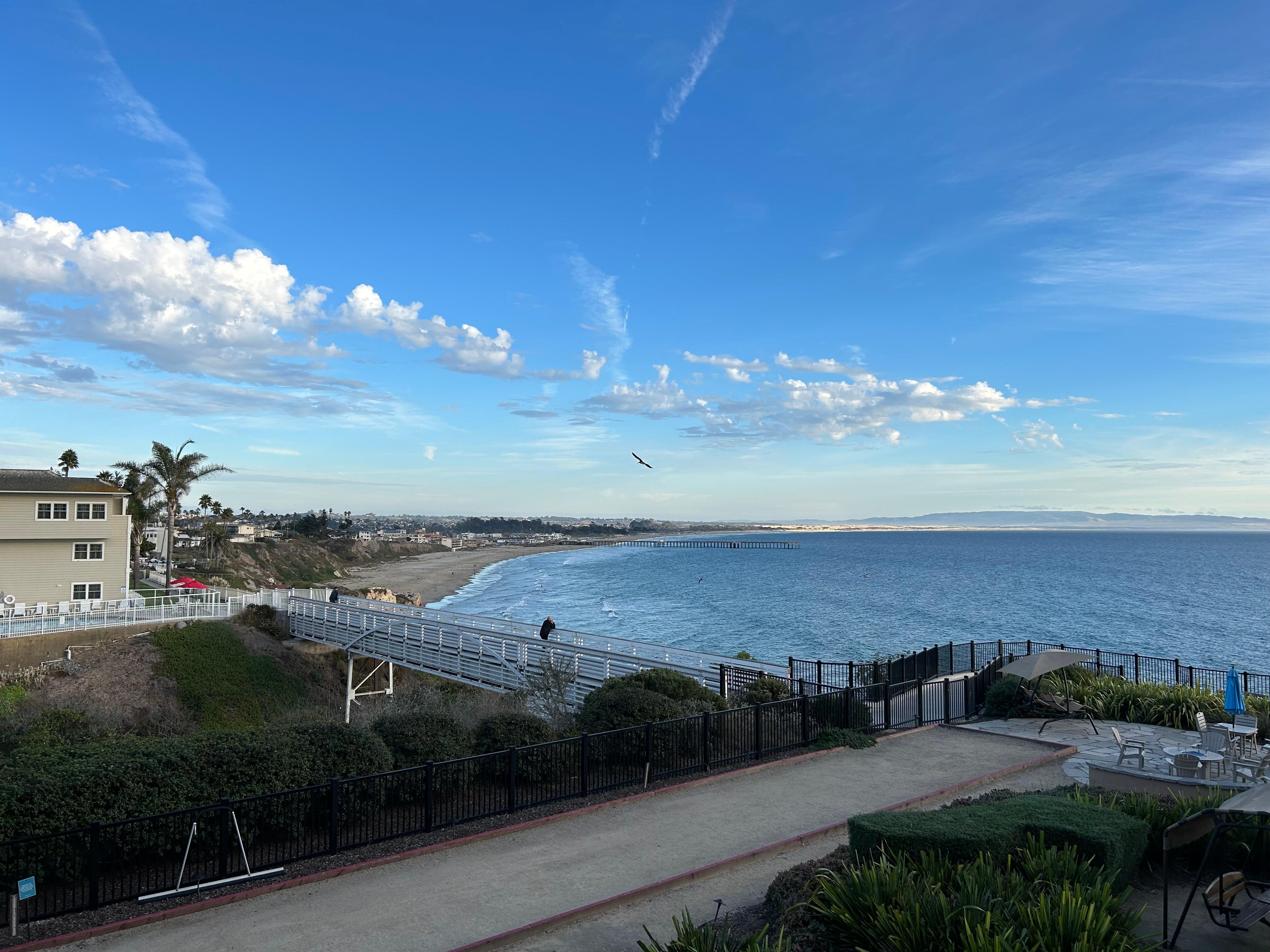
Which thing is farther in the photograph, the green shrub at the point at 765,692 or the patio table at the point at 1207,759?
the green shrub at the point at 765,692

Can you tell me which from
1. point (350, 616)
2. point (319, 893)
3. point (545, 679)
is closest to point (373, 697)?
point (350, 616)

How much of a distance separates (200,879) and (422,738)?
3.83m

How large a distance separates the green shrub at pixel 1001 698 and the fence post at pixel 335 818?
15.0 metres

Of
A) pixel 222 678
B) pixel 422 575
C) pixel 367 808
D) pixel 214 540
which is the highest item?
pixel 214 540

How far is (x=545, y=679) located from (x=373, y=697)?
19017mm

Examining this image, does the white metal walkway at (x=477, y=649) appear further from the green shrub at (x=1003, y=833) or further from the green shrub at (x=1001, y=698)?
the green shrub at (x=1003, y=833)

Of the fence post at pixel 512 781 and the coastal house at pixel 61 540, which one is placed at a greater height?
Answer: the coastal house at pixel 61 540

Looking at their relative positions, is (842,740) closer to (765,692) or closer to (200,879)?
(765,692)

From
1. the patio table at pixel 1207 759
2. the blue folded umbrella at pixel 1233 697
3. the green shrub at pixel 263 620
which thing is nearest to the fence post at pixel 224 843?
the patio table at pixel 1207 759

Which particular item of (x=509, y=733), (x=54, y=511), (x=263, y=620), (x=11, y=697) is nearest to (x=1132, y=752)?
(x=509, y=733)

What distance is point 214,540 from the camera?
86250mm

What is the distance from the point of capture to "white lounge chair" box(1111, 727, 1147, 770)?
1269cm

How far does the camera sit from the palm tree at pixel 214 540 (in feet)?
275

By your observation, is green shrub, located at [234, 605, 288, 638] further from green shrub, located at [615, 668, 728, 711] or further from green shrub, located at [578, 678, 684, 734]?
green shrub, located at [578, 678, 684, 734]
